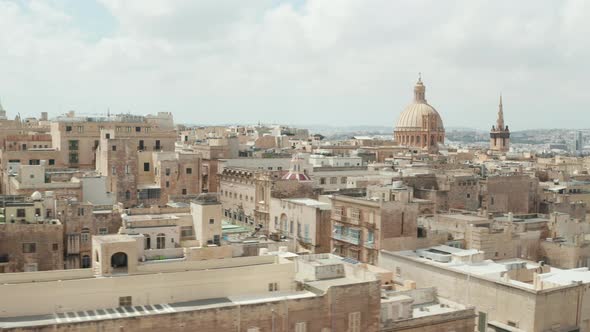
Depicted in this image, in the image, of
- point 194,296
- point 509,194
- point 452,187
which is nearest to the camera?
point 194,296

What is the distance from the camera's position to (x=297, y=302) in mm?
31078

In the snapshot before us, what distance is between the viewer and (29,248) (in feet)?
134

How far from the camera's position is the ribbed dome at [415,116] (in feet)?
431

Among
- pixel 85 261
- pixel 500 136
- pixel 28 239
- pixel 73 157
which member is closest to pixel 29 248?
pixel 28 239

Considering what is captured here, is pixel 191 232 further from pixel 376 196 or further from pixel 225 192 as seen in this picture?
pixel 225 192

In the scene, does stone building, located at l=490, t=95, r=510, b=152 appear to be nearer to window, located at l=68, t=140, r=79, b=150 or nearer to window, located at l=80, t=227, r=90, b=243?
window, located at l=68, t=140, r=79, b=150

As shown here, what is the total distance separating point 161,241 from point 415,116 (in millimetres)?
96571

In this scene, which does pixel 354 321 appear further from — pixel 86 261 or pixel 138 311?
pixel 86 261

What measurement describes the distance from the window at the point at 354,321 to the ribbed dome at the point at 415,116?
10083 cm

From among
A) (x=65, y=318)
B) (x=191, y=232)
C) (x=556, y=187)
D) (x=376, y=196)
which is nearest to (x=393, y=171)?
(x=556, y=187)

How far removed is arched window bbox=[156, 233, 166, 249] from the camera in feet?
137

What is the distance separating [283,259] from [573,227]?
28378mm

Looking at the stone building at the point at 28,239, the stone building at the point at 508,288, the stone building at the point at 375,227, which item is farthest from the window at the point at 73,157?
the stone building at the point at 508,288

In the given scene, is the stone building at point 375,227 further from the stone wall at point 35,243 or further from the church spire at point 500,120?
the church spire at point 500,120
